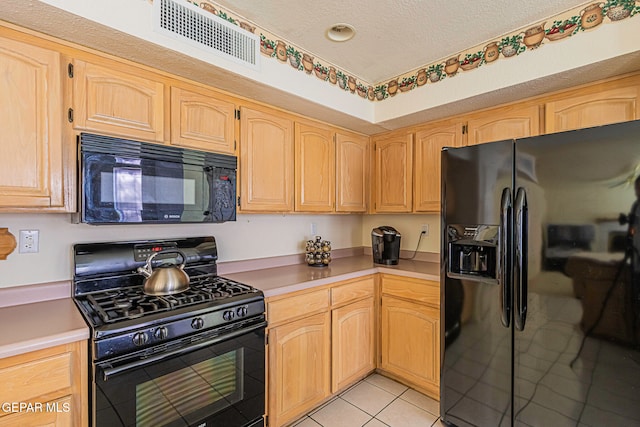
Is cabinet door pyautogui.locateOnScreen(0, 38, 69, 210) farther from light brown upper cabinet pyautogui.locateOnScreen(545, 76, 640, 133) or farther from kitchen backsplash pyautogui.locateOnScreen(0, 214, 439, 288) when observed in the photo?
light brown upper cabinet pyautogui.locateOnScreen(545, 76, 640, 133)

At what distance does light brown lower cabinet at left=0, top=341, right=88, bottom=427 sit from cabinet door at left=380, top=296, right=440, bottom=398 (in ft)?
6.20

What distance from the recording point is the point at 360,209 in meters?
2.86

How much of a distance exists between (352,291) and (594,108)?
1.85 m

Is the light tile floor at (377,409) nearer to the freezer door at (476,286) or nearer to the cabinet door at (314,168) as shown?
the freezer door at (476,286)

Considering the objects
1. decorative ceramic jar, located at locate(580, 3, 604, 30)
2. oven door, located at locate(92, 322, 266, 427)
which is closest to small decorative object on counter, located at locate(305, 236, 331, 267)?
oven door, located at locate(92, 322, 266, 427)

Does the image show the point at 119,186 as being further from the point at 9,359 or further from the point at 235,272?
the point at 235,272

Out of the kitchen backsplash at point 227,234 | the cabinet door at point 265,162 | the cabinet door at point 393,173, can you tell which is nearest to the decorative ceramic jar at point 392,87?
the cabinet door at point 393,173

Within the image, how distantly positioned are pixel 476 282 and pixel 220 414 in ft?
4.90

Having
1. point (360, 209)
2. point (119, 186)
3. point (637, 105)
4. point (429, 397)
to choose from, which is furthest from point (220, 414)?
point (637, 105)

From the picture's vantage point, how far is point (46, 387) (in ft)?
3.73

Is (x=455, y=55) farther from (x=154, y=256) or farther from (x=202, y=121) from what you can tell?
(x=154, y=256)

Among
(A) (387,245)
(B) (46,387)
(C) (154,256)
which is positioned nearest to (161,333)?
(B) (46,387)

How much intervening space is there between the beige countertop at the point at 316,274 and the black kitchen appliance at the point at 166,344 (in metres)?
0.17

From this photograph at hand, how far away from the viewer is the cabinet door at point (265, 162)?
6.77 ft
